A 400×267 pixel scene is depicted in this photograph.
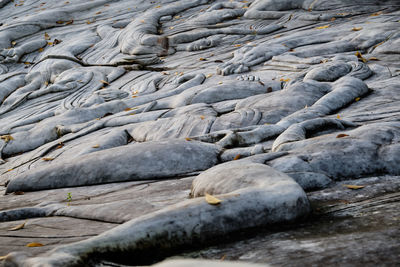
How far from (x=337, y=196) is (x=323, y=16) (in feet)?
25.1

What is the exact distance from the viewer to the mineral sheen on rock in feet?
6.91

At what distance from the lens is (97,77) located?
30.1 ft

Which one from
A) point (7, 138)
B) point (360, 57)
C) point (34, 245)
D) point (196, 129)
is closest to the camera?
point (34, 245)

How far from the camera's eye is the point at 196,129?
5.17 metres

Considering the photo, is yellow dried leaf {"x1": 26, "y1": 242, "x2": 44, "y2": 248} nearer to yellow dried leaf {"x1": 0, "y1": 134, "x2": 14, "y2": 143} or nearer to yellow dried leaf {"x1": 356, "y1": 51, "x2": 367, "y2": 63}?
yellow dried leaf {"x1": 0, "y1": 134, "x2": 14, "y2": 143}

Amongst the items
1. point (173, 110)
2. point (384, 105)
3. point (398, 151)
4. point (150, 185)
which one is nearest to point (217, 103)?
point (173, 110)

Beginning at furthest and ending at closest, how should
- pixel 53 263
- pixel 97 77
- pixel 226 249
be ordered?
pixel 97 77 < pixel 226 249 < pixel 53 263

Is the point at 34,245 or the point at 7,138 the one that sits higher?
the point at 34,245

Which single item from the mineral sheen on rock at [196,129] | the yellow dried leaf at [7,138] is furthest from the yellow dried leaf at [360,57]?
the yellow dried leaf at [7,138]

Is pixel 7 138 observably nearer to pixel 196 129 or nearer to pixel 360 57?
pixel 196 129

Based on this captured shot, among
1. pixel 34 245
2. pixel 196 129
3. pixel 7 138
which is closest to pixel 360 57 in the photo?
pixel 196 129

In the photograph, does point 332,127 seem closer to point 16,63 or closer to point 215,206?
point 215,206

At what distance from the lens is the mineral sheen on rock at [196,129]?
2105 millimetres

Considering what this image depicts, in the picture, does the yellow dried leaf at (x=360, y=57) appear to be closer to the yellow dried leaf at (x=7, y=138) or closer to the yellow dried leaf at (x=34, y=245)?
the yellow dried leaf at (x=7, y=138)
